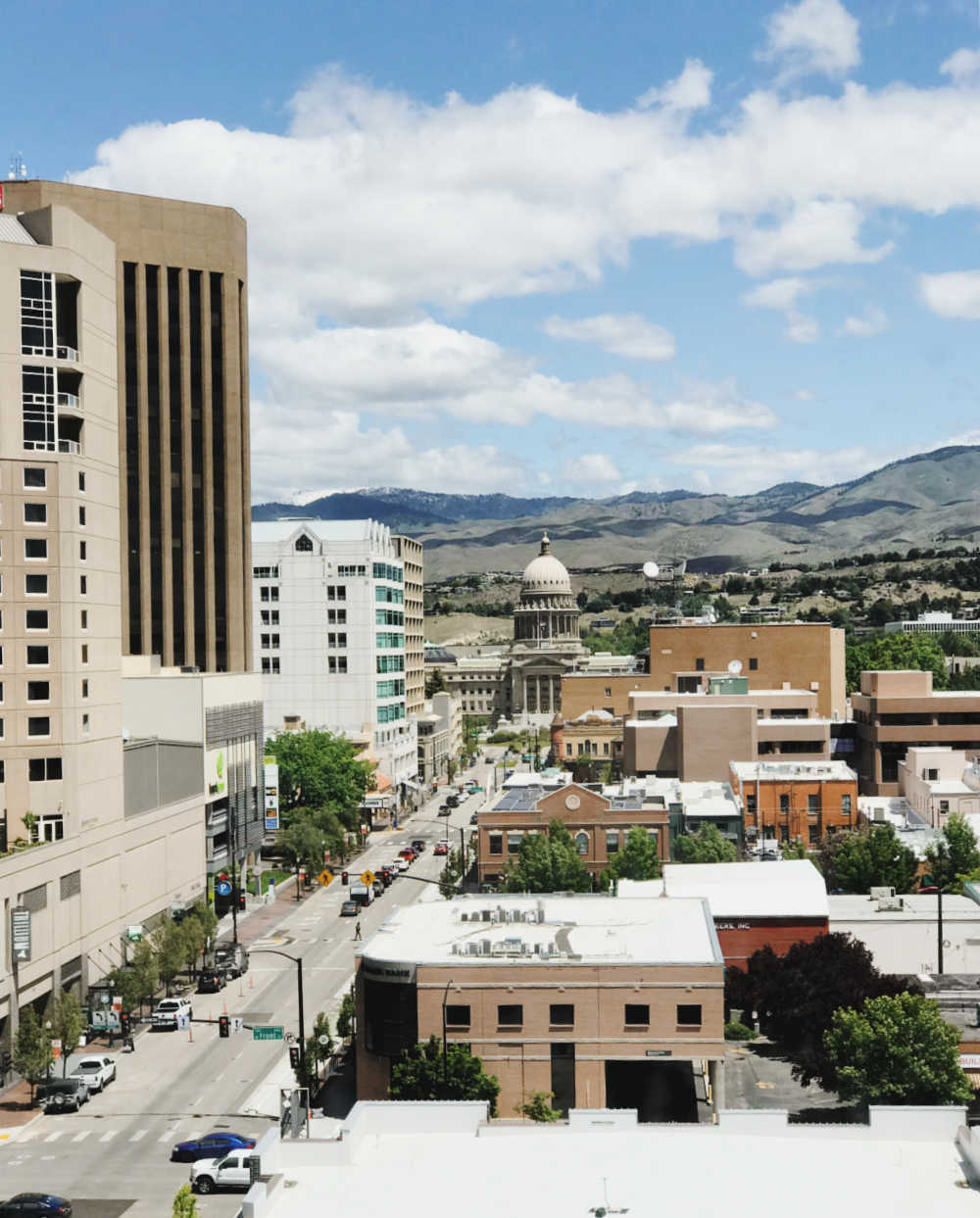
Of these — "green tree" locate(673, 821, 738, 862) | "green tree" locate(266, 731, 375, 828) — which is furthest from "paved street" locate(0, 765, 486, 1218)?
"green tree" locate(266, 731, 375, 828)

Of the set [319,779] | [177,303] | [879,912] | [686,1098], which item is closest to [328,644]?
[319,779]

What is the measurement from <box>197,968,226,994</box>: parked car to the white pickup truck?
256 inches

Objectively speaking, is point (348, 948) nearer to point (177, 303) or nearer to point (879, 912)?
point (879, 912)

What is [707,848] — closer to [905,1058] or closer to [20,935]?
[905,1058]

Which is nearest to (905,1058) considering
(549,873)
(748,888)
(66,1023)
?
(748,888)

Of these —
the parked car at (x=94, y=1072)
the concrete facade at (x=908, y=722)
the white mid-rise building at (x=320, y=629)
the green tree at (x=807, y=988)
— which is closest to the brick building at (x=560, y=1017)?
the green tree at (x=807, y=988)

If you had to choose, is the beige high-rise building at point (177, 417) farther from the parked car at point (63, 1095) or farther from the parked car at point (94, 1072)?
the parked car at point (63, 1095)

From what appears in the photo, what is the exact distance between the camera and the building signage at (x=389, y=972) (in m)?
59.7

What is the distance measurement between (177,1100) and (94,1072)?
4.72 metres

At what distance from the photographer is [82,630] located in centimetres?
8119

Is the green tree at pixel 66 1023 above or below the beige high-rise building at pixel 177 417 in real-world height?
below

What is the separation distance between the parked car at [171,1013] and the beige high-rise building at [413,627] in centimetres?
10584

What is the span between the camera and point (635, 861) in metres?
98.9

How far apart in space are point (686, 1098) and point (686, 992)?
4991 mm
